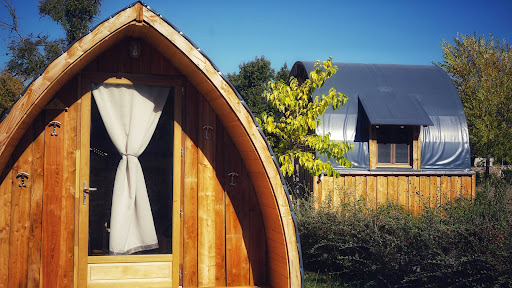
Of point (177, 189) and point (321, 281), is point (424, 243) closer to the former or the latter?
point (321, 281)

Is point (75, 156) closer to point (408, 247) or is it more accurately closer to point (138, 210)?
point (138, 210)

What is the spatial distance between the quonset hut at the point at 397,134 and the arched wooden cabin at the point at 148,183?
7469 millimetres

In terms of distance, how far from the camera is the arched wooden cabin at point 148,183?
4.92 metres

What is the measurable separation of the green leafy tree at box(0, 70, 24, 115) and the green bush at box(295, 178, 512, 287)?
19.5 metres

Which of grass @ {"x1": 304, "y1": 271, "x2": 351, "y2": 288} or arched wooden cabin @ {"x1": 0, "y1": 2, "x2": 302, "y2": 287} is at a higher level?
arched wooden cabin @ {"x1": 0, "y1": 2, "x2": 302, "y2": 287}

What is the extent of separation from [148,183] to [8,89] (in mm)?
21095

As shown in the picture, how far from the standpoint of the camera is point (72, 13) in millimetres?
25453

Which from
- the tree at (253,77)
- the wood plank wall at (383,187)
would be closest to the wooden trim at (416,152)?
the wood plank wall at (383,187)

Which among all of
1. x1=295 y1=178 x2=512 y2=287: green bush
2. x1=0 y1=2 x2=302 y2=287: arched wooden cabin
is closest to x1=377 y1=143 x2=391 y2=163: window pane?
x1=295 y1=178 x2=512 y2=287: green bush

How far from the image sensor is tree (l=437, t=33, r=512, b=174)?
20094mm

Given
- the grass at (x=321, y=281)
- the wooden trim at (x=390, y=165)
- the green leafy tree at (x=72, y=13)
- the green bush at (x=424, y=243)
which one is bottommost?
the grass at (x=321, y=281)

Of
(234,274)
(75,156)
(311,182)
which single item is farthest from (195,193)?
(311,182)

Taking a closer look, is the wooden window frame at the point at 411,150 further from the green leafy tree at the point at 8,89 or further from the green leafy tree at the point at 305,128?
the green leafy tree at the point at 8,89

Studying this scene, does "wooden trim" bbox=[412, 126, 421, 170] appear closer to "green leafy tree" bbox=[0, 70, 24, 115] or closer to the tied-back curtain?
the tied-back curtain
